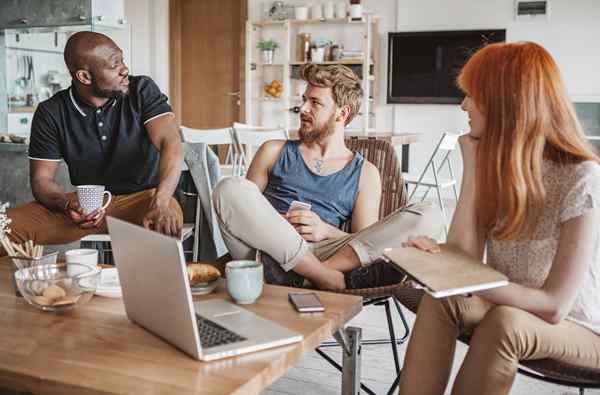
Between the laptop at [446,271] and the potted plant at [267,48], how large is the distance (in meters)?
6.40

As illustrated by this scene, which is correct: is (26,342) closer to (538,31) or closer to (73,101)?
(73,101)

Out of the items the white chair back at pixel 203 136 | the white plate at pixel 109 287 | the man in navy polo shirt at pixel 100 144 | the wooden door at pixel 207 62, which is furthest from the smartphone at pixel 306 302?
the wooden door at pixel 207 62

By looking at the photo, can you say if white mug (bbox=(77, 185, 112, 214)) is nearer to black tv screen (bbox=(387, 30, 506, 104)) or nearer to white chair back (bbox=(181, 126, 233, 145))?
white chair back (bbox=(181, 126, 233, 145))

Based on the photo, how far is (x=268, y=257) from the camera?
81.6 inches

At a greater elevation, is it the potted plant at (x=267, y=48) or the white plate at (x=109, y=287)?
the potted plant at (x=267, y=48)

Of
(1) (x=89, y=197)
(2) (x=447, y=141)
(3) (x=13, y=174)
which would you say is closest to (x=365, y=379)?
(1) (x=89, y=197)

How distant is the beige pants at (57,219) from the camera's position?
257 centimetres

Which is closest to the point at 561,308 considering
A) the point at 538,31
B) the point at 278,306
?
the point at 278,306

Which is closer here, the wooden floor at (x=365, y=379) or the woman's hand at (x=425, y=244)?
the woman's hand at (x=425, y=244)

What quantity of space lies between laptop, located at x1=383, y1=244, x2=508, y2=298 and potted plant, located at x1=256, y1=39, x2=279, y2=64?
21.0 feet

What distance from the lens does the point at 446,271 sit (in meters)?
1.38

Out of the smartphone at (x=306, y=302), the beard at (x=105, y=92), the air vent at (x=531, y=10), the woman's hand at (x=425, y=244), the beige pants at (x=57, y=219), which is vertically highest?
Answer: the air vent at (x=531, y=10)

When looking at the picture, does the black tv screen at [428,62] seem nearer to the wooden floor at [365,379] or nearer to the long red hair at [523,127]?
the wooden floor at [365,379]

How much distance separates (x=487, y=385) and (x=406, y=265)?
0.29 metres
